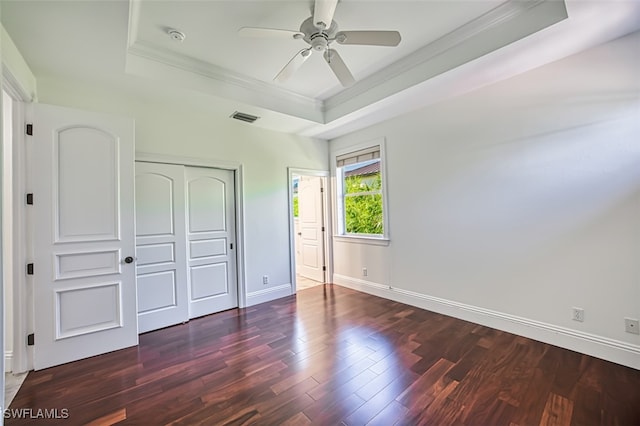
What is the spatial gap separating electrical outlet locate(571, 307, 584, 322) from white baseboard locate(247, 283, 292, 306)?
3.41 meters

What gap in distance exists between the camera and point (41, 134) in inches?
96.0

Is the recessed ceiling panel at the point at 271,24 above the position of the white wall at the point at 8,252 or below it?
above

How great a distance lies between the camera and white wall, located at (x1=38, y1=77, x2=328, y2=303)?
295 cm

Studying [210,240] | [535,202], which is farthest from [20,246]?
[535,202]

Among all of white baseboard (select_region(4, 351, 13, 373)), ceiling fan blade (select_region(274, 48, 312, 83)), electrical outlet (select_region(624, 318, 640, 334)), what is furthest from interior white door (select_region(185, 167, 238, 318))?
electrical outlet (select_region(624, 318, 640, 334))

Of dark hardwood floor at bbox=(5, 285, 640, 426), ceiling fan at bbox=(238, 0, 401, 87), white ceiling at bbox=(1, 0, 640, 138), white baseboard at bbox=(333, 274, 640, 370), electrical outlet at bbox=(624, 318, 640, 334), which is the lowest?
dark hardwood floor at bbox=(5, 285, 640, 426)

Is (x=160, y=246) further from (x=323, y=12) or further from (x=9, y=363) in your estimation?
(x=323, y=12)

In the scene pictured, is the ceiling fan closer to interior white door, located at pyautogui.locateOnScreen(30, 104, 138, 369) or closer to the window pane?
interior white door, located at pyautogui.locateOnScreen(30, 104, 138, 369)

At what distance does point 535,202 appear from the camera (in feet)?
9.26

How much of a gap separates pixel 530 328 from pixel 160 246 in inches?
162

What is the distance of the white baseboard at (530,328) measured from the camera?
7.73 ft

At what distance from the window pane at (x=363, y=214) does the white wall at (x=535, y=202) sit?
516 millimetres

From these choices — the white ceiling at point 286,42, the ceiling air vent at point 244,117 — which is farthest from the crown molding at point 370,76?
the ceiling air vent at point 244,117

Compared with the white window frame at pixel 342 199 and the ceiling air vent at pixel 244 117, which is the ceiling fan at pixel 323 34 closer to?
the ceiling air vent at pixel 244 117
